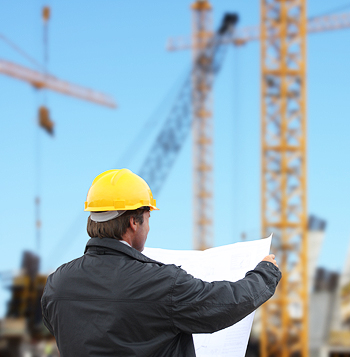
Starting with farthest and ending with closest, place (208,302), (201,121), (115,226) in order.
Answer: (201,121) < (115,226) < (208,302)

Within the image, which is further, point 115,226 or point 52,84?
point 52,84

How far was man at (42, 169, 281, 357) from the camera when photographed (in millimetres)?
1368

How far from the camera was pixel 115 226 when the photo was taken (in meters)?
1.49

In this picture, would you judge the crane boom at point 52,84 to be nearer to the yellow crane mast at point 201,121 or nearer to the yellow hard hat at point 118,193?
the yellow crane mast at point 201,121

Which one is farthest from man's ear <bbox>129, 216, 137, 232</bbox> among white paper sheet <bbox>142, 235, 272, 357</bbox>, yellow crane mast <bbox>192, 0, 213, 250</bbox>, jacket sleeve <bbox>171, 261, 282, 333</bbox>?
yellow crane mast <bbox>192, 0, 213, 250</bbox>


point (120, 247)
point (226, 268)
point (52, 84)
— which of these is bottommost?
point (226, 268)

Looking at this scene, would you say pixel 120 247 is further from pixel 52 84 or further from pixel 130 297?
pixel 52 84

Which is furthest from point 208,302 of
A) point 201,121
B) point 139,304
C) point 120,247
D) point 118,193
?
point 201,121

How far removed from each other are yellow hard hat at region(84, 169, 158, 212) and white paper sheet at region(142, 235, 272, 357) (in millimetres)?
366

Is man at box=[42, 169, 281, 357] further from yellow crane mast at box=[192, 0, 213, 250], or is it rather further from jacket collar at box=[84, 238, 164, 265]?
yellow crane mast at box=[192, 0, 213, 250]

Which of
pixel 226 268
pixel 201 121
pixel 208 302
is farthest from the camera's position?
pixel 201 121

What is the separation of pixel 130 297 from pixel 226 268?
508 mm

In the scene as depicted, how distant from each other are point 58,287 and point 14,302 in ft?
75.0

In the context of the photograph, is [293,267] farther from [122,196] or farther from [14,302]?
[122,196]
